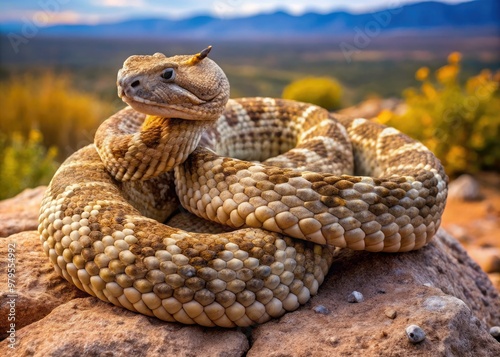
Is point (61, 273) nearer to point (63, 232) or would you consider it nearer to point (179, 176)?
point (63, 232)

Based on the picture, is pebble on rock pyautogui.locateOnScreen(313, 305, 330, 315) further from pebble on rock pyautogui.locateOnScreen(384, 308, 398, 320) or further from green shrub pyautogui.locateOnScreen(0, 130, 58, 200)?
green shrub pyautogui.locateOnScreen(0, 130, 58, 200)

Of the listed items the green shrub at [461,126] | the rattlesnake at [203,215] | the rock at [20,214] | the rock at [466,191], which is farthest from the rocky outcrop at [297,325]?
the green shrub at [461,126]

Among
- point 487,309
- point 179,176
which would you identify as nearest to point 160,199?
point 179,176

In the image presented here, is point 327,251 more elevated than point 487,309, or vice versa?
point 327,251

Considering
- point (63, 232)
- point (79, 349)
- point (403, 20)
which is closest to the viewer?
point (79, 349)

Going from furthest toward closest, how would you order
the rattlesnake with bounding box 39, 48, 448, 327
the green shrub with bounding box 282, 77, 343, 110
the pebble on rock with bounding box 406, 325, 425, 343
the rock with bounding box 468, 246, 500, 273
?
1. the green shrub with bounding box 282, 77, 343, 110
2. the rock with bounding box 468, 246, 500, 273
3. the rattlesnake with bounding box 39, 48, 448, 327
4. the pebble on rock with bounding box 406, 325, 425, 343

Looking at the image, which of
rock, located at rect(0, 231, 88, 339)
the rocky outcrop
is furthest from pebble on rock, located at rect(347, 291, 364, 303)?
rock, located at rect(0, 231, 88, 339)

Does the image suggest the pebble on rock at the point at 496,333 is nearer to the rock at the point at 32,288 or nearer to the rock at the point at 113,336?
the rock at the point at 113,336
